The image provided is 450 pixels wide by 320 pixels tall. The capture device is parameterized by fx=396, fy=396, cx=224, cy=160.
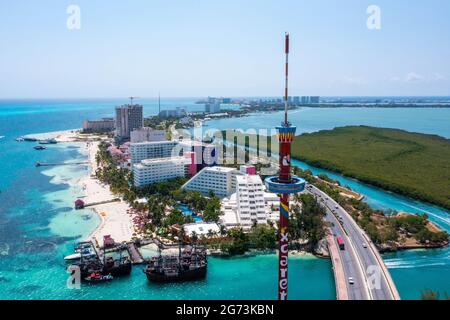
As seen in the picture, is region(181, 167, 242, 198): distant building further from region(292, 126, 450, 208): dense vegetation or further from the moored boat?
region(292, 126, 450, 208): dense vegetation

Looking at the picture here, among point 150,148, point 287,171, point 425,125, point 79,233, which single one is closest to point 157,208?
point 79,233

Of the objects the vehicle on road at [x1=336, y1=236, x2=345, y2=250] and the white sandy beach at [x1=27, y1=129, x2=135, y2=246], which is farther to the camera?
the white sandy beach at [x1=27, y1=129, x2=135, y2=246]

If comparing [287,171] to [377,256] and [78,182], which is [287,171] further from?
[78,182]

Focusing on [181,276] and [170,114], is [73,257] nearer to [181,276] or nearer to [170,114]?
[181,276]

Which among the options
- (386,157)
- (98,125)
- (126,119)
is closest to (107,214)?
(386,157)

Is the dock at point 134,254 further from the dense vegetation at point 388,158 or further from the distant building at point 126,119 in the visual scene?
the distant building at point 126,119

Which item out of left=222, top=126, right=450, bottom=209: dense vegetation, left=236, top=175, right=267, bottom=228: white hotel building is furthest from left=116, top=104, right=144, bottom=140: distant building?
left=236, top=175, right=267, bottom=228: white hotel building
